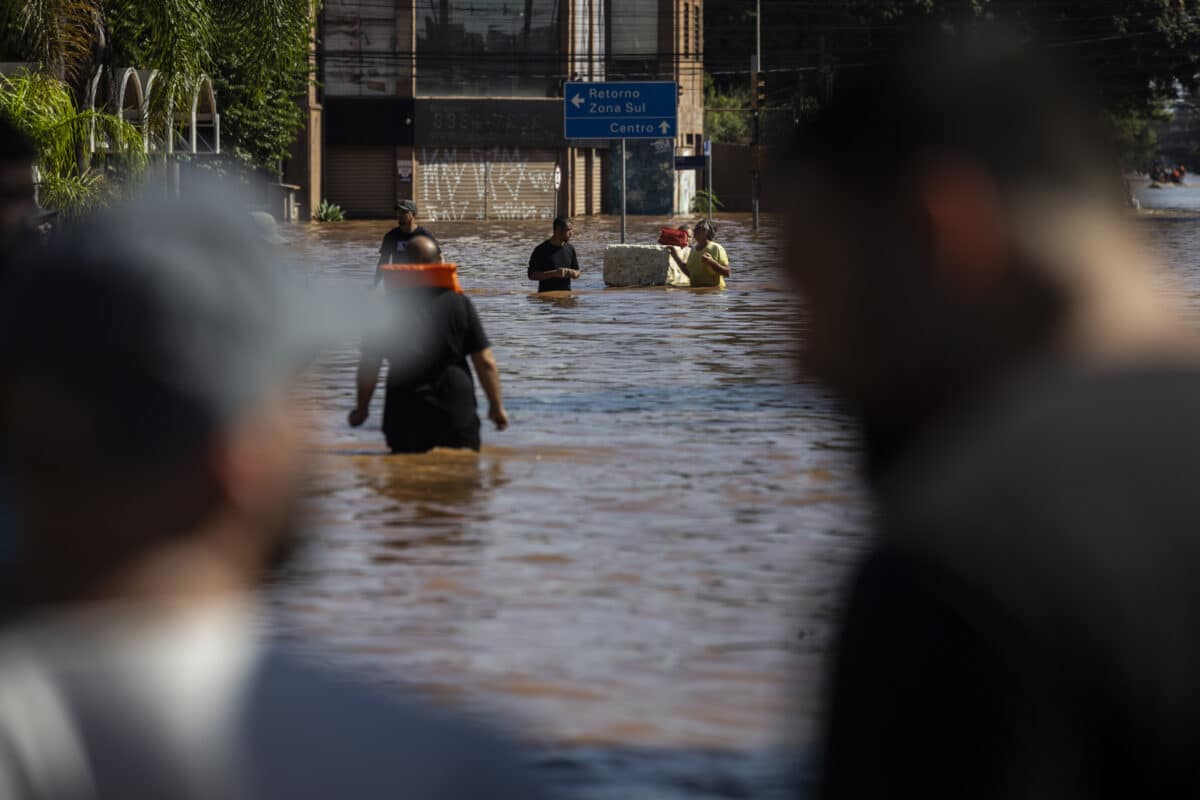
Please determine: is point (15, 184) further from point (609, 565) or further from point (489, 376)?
point (489, 376)

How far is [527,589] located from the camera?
887cm

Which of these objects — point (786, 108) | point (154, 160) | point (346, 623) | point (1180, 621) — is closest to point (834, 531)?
point (346, 623)

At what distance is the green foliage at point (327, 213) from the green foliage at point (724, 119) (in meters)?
24.8

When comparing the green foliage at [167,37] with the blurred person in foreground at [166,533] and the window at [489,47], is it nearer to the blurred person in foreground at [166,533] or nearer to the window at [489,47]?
the blurred person in foreground at [166,533]

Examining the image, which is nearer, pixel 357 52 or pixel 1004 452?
pixel 1004 452

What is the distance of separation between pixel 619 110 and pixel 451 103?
2892 cm

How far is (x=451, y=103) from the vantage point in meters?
79.9

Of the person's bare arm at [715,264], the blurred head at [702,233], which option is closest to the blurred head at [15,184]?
the blurred head at [702,233]

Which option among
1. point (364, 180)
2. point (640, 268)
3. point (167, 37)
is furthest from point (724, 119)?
point (167, 37)

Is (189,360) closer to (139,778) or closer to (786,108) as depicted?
(139,778)

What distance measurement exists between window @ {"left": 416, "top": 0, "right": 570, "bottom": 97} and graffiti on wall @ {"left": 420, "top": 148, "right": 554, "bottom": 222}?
2183 mm

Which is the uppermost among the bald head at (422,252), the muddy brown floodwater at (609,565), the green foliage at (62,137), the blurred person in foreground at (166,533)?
the green foliage at (62,137)

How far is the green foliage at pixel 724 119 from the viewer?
98419mm

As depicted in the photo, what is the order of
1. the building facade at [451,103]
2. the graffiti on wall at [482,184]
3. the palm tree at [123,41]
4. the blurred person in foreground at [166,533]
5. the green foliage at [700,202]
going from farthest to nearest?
the green foliage at [700,202]
the graffiti on wall at [482,184]
the building facade at [451,103]
the palm tree at [123,41]
the blurred person in foreground at [166,533]
